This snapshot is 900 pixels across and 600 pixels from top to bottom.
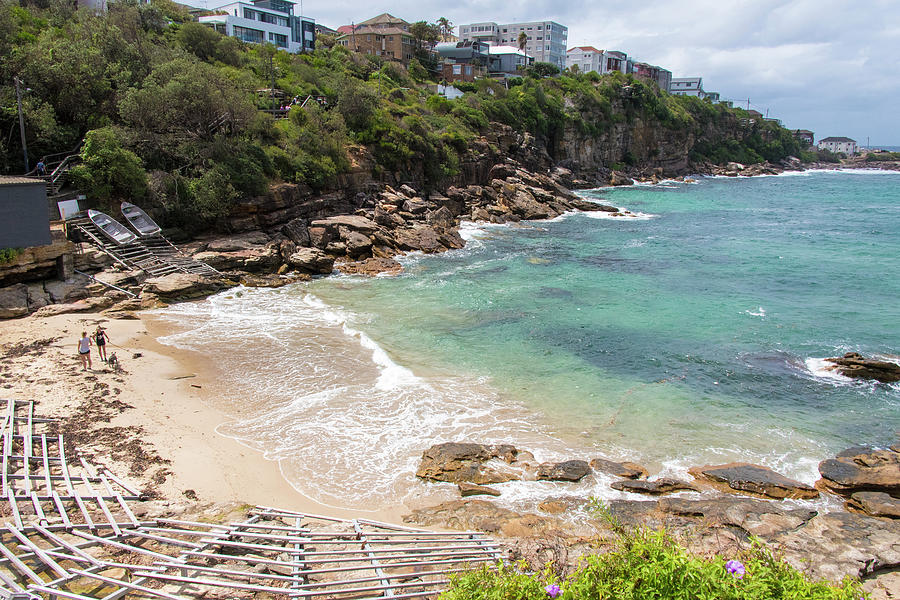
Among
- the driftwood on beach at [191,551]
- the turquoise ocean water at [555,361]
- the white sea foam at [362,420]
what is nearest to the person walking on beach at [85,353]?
the white sea foam at [362,420]

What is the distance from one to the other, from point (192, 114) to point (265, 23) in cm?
4312

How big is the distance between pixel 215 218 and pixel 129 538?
25.1 metres

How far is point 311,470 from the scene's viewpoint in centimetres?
1370

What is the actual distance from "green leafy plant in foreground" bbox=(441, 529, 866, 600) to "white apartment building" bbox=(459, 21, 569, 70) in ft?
409

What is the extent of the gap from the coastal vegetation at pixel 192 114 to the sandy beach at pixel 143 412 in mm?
11282

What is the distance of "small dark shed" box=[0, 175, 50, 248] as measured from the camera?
21812 millimetres

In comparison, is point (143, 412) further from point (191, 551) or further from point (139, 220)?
point (139, 220)

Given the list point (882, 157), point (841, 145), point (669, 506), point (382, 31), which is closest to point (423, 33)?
point (382, 31)

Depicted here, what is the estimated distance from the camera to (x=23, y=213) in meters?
22.2

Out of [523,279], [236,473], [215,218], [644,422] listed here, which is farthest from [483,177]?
[236,473]

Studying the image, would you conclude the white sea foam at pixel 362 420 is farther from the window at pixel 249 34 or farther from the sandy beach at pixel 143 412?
the window at pixel 249 34

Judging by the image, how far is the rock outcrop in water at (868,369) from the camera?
19203 millimetres

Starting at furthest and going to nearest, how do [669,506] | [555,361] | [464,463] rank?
[555,361] → [464,463] → [669,506]

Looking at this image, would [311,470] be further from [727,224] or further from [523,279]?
[727,224]
